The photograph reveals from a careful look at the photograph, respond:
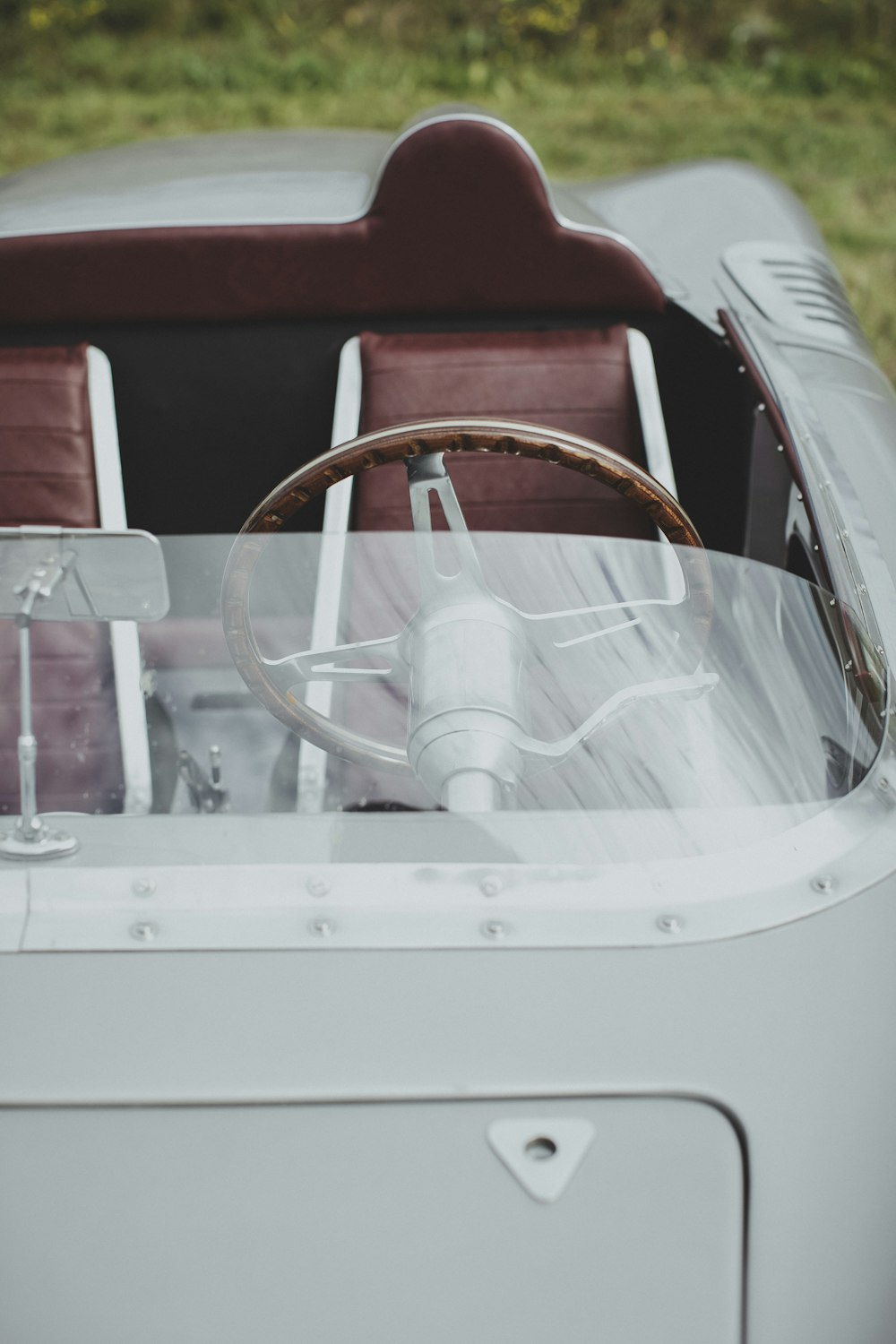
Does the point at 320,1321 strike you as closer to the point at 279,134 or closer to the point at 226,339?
the point at 226,339

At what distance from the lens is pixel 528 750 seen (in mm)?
934

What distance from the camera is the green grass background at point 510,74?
5.48 m

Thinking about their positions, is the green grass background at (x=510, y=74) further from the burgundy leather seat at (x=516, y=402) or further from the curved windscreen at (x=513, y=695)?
the curved windscreen at (x=513, y=695)

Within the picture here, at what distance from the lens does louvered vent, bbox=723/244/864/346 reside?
1.68 meters

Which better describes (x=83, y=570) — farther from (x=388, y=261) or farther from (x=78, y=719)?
(x=388, y=261)

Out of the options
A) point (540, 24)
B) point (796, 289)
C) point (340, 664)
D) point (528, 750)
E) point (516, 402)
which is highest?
point (540, 24)

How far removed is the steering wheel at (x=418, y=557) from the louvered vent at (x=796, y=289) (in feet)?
2.49

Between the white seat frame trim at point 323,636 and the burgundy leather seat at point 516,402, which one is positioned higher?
the burgundy leather seat at point 516,402

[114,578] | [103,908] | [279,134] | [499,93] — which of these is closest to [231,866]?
[103,908]

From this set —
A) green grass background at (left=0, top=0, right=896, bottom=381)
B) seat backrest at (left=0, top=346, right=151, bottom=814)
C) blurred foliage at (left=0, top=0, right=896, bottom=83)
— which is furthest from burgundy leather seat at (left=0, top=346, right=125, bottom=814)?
blurred foliage at (left=0, top=0, right=896, bottom=83)

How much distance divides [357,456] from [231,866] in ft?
1.16

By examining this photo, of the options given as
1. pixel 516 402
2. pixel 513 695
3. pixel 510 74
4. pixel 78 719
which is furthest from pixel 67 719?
pixel 510 74

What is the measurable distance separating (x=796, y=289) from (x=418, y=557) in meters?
0.99

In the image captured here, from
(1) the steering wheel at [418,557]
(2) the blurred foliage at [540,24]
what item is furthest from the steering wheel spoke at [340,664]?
(2) the blurred foliage at [540,24]
